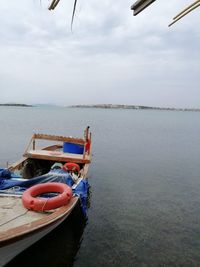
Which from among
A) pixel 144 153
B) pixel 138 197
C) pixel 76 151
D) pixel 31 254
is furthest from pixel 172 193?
pixel 144 153

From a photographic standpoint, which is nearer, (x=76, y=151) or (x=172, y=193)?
(x=172, y=193)

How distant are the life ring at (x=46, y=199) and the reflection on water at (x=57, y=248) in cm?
73

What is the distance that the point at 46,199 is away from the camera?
20.7ft

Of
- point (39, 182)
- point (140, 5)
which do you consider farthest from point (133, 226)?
point (140, 5)

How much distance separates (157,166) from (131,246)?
37.8ft

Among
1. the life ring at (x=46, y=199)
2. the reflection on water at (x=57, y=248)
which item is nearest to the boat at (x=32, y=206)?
the life ring at (x=46, y=199)

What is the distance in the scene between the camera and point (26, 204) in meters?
6.23

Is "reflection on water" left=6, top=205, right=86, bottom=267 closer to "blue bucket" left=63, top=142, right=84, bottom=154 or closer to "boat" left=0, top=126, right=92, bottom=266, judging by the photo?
"boat" left=0, top=126, right=92, bottom=266

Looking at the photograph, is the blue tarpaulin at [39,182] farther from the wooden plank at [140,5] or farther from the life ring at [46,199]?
the wooden plank at [140,5]

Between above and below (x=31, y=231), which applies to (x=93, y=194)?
below

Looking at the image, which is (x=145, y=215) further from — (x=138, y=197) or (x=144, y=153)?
(x=144, y=153)

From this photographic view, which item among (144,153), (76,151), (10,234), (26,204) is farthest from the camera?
(144,153)

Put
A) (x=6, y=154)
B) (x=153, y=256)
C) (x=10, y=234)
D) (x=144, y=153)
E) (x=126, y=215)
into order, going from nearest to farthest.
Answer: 1. (x=10, y=234)
2. (x=153, y=256)
3. (x=126, y=215)
4. (x=6, y=154)
5. (x=144, y=153)

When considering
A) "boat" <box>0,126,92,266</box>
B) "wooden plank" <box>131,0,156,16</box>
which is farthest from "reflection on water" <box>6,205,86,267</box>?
"wooden plank" <box>131,0,156,16</box>
